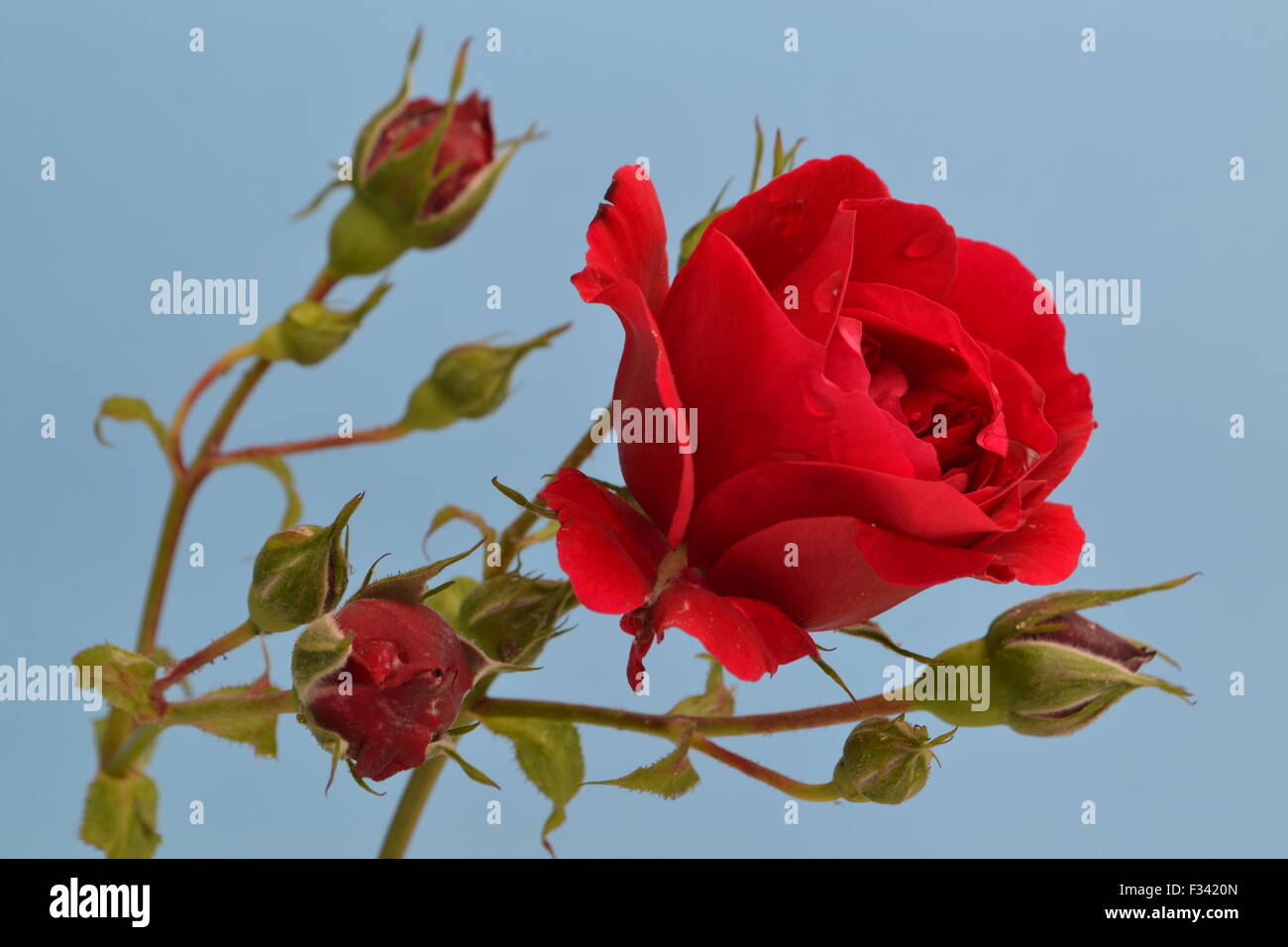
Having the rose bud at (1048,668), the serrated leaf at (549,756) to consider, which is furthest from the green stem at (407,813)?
the rose bud at (1048,668)

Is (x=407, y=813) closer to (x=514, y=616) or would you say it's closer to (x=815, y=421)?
(x=514, y=616)

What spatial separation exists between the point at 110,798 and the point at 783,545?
19.8 inches

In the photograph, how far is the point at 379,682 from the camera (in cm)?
50

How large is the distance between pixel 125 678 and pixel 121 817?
18 centimetres

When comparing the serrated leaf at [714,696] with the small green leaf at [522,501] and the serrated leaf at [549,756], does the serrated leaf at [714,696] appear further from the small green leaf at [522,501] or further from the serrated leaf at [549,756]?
the small green leaf at [522,501]

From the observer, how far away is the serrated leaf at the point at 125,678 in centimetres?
63

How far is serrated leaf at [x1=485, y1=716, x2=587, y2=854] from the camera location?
2.23 ft

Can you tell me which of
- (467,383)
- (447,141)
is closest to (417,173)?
(447,141)

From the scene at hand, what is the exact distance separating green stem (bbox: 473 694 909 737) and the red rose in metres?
0.34

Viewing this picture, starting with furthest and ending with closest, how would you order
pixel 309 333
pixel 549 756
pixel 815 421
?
pixel 309 333 → pixel 549 756 → pixel 815 421

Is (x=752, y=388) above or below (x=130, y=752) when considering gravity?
above

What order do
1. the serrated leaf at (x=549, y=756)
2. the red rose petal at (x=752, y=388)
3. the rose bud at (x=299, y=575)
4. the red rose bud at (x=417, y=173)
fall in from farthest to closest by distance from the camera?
1. the red rose bud at (x=417, y=173)
2. the serrated leaf at (x=549, y=756)
3. the rose bud at (x=299, y=575)
4. the red rose petal at (x=752, y=388)

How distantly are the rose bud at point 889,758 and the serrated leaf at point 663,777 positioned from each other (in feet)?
0.27

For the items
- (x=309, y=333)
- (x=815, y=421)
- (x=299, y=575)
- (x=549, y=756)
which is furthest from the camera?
(x=309, y=333)
